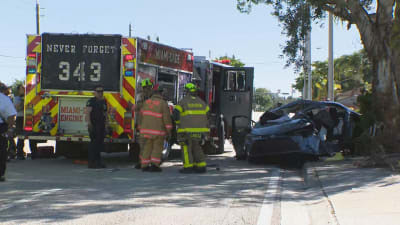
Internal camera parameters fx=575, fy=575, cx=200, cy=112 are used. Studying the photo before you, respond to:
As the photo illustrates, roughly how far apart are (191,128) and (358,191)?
156 inches

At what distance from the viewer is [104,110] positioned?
1172 centimetres

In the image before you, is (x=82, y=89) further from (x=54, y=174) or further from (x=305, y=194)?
(x=305, y=194)

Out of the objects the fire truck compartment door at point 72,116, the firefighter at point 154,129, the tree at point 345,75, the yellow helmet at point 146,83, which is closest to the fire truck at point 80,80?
the fire truck compartment door at point 72,116

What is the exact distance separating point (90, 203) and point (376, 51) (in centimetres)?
719

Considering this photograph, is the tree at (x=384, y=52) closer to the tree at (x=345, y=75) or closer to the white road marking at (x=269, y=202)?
the white road marking at (x=269, y=202)

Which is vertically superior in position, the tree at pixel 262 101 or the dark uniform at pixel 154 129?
the tree at pixel 262 101

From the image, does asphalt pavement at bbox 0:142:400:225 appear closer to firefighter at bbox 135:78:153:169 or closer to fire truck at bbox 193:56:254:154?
firefighter at bbox 135:78:153:169

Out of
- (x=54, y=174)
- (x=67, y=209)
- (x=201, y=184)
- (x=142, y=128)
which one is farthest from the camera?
(x=142, y=128)

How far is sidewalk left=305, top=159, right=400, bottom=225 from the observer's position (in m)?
6.59

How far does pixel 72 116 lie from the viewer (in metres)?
12.4

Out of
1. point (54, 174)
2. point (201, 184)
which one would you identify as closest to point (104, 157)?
point (54, 174)

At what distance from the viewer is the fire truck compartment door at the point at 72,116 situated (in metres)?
12.4

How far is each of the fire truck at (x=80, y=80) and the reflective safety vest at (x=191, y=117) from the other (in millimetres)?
929

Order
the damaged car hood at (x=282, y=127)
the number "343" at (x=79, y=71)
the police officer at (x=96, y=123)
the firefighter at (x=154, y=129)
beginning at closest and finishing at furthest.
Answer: the firefighter at (x=154, y=129), the police officer at (x=96, y=123), the number "343" at (x=79, y=71), the damaged car hood at (x=282, y=127)
